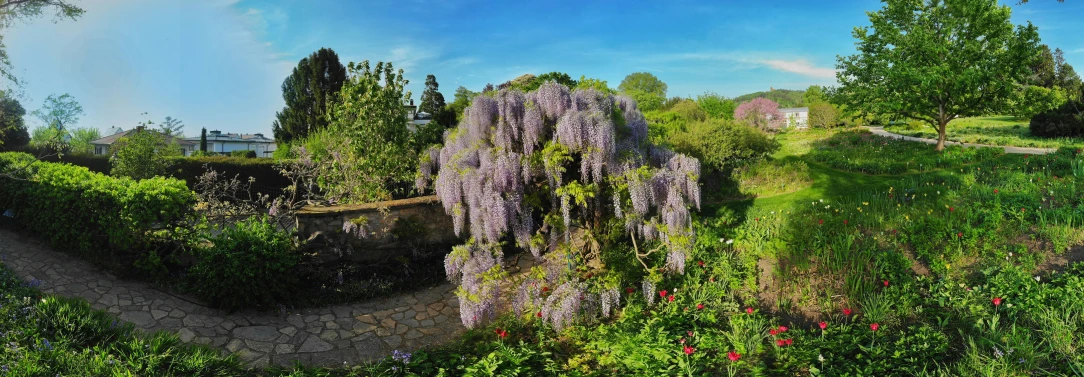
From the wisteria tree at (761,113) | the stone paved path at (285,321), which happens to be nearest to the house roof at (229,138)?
the wisteria tree at (761,113)

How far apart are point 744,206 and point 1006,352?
435cm

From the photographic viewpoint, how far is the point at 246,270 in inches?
250

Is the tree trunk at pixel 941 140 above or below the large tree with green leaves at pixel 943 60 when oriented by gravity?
below

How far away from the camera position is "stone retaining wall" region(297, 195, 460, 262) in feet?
24.3

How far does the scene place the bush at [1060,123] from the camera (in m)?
19.6

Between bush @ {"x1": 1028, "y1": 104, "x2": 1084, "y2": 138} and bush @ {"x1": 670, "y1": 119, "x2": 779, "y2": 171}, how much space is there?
16.9m

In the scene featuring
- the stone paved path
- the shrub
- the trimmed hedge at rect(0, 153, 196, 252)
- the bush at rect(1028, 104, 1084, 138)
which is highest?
the bush at rect(1028, 104, 1084, 138)

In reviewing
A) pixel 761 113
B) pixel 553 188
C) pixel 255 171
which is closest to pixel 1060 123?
pixel 761 113

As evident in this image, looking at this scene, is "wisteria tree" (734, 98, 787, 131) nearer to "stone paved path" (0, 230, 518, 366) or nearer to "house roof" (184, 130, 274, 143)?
"stone paved path" (0, 230, 518, 366)

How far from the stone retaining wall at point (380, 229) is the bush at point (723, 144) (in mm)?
4622

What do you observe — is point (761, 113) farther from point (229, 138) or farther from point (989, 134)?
point (229, 138)

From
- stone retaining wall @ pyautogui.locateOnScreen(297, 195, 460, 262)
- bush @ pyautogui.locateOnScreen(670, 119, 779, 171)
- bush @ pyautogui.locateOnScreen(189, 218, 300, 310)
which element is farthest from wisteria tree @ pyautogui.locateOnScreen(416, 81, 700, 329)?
bush @ pyautogui.locateOnScreen(670, 119, 779, 171)

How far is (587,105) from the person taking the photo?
6223mm

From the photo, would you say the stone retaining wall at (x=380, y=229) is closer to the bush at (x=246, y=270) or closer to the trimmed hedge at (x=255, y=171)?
the bush at (x=246, y=270)
